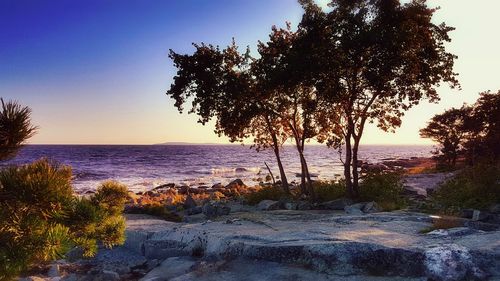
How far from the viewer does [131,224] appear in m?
14.2

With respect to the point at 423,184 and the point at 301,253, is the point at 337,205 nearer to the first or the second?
the point at 301,253

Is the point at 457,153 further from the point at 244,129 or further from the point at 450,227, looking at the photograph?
the point at 450,227

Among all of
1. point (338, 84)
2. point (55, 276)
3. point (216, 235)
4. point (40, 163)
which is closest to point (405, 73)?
point (338, 84)

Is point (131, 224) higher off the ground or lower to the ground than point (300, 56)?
lower

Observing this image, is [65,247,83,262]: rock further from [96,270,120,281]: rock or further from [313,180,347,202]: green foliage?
[313,180,347,202]: green foliage

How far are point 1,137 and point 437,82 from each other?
68.3 ft

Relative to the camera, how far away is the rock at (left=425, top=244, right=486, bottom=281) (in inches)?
276

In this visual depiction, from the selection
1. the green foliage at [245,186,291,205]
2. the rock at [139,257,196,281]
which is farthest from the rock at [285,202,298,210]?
the rock at [139,257,196,281]

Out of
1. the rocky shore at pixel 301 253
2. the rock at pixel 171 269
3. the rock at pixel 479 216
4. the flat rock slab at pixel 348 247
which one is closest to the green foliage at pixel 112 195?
the rocky shore at pixel 301 253

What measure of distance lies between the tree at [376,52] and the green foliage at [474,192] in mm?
4384

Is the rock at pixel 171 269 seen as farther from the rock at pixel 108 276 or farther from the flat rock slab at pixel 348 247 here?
the rock at pixel 108 276

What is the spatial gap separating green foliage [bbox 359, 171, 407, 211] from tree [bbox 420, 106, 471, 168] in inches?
1488

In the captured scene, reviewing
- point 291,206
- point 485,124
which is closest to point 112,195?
point 291,206

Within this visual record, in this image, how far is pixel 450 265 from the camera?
23.6ft
